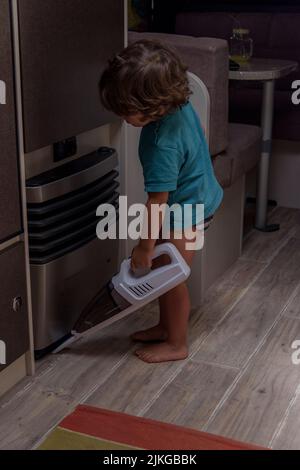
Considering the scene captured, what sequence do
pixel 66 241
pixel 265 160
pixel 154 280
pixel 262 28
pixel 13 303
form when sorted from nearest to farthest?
pixel 13 303
pixel 154 280
pixel 66 241
pixel 265 160
pixel 262 28

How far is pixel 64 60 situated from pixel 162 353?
94 centimetres

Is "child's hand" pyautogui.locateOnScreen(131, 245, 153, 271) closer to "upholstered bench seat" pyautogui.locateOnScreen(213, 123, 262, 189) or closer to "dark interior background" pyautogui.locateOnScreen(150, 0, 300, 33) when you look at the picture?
"upholstered bench seat" pyautogui.locateOnScreen(213, 123, 262, 189)

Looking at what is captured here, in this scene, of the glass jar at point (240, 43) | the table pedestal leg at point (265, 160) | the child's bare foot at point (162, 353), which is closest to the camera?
the child's bare foot at point (162, 353)

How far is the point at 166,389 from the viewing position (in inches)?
79.9

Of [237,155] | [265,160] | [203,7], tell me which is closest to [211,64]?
→ [237,155]

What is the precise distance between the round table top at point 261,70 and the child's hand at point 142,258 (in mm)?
1116

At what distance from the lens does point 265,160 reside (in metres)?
3.29

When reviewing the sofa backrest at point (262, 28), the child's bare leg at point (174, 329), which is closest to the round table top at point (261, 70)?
the sofa backrest at point (262, 28)

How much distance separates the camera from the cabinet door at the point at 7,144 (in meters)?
1.72

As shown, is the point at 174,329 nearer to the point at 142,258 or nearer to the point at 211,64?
the point at 142,258

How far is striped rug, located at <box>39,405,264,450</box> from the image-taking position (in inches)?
68.6

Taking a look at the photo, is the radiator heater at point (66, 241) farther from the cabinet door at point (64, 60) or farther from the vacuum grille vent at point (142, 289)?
the vacuum grille vent at point (142, 289)
